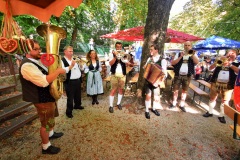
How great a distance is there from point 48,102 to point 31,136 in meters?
1.36

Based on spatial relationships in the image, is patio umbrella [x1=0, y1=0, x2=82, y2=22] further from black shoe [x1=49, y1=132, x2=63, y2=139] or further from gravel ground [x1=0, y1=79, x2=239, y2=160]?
gravel ground [x1=0, y1=79, x2=239, y2=160]

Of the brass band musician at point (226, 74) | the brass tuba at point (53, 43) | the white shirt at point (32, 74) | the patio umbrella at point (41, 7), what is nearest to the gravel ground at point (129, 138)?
the brass band musician at point (226, 74)

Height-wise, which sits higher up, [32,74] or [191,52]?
[191,52]

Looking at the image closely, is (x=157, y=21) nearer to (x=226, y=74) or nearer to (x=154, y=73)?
(x=154, y=73)

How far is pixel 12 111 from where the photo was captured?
3660 millimetres

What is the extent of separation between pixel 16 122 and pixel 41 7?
9.17 feet

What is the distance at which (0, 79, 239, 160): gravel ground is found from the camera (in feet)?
9.14

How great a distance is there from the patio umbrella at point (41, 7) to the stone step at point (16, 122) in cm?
250

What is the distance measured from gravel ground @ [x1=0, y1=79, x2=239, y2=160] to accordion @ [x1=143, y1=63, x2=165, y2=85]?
48.7 inches

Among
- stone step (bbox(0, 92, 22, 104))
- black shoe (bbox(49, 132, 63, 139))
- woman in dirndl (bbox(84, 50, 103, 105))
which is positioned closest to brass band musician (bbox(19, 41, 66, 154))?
black shoe (bbox(49, 132, 63, 139))

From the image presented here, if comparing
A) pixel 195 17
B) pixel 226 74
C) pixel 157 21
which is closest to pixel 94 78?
pixel 157 21

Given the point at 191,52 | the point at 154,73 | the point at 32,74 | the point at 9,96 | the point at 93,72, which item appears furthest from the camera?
the point at 93,72

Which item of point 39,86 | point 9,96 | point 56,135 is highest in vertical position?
point 39,86

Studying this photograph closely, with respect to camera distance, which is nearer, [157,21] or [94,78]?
[157,21]
